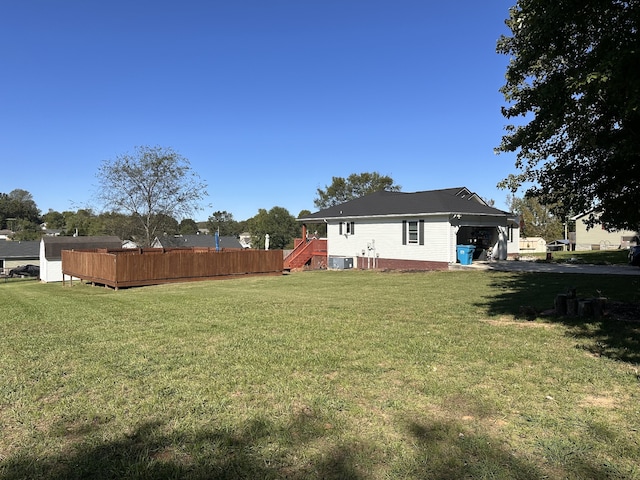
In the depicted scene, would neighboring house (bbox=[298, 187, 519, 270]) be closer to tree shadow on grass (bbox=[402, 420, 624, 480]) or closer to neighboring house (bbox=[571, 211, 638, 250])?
tree shadow on grass (bbox=[402, 420, 624, 480])

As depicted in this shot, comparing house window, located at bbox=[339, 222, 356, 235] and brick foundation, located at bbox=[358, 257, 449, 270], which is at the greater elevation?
house window, located at bbox=[339, 222, 356, 235]

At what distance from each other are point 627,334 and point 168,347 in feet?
20.9

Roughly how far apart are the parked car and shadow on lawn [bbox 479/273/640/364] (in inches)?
1985

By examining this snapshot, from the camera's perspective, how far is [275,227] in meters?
74.6

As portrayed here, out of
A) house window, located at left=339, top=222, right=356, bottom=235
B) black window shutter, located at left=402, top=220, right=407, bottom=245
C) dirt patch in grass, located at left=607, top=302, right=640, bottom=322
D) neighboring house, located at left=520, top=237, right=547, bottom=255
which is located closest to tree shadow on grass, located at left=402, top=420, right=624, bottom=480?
dirt patch in grass, located at left=607, top=302, right=640, bottom=322

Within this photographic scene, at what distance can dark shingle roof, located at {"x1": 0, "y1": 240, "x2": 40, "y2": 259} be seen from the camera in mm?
52281

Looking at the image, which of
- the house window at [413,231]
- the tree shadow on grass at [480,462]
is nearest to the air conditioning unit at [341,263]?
the house window at [413,231]

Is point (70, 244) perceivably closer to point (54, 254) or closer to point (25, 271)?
point (54, 254)

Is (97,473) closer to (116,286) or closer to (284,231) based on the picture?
(116,286)

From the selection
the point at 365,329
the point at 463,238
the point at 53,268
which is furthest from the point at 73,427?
the point at 53,268

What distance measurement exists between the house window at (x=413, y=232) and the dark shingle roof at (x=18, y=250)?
1994 inches

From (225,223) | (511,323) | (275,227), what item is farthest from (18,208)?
(511,323)

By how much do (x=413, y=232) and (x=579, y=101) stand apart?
14685 mm

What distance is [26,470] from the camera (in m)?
2.78
